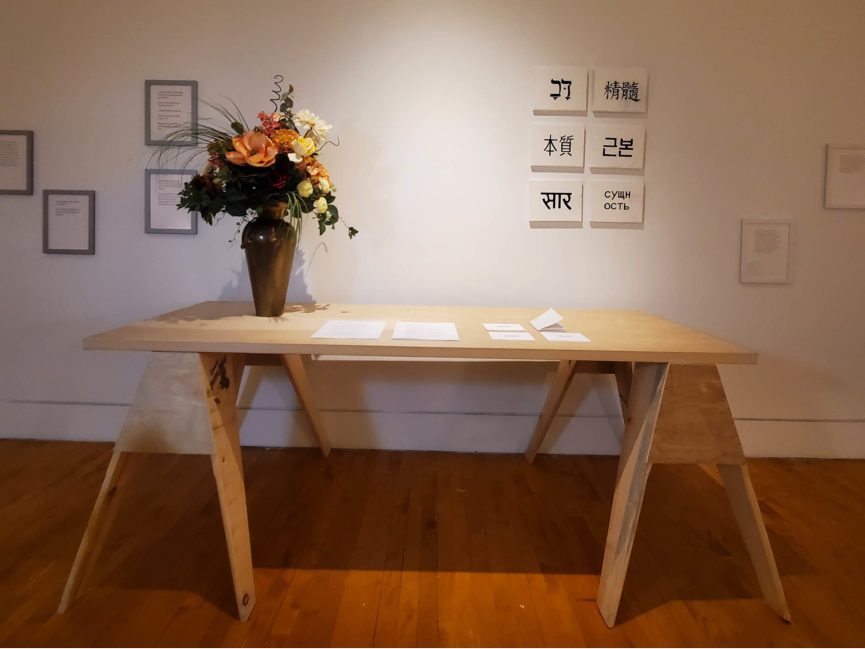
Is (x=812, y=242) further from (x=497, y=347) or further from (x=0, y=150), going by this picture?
(x=0, y=150)

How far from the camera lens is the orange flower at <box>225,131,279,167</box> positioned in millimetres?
1503

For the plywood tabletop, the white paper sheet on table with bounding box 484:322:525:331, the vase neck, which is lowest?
the plywood tabletop

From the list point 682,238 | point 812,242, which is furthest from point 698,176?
point 812,242

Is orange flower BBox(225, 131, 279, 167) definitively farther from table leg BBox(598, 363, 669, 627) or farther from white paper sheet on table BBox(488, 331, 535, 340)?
table leg BBox(598, 363, 669, 627)

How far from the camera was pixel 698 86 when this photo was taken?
7.37 feet

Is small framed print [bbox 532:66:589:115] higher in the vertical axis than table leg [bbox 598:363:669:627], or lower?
higher

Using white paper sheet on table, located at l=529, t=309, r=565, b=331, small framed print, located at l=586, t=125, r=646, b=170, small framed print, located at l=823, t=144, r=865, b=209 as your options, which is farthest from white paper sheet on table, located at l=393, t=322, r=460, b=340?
small framed print, located at l=823, t=144, r=865, b=209

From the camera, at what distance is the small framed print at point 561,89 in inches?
87.4

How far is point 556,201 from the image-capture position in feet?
7.46

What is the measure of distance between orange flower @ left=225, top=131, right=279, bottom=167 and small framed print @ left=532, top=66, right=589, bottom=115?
1.20 metres

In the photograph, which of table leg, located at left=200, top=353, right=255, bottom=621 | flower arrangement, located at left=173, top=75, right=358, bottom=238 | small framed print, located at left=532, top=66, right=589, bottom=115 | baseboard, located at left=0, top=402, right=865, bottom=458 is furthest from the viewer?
baseboard, located at left=0, top=402, right=865, bottom=458

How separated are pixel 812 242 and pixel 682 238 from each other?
0.56 meters

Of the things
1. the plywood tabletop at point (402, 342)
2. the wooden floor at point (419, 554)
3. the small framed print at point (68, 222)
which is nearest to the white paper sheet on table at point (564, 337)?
the plywood tabletop at point (402, 342)

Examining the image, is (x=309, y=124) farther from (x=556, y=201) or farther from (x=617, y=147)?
(x=617, y=147)
